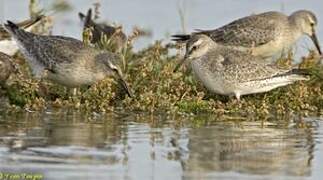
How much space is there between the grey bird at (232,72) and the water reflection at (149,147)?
137 centimetres

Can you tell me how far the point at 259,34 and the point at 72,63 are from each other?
11.8ft

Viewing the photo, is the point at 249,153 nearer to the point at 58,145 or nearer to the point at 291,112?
the point at 58,145

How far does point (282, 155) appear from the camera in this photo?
32.8 ft

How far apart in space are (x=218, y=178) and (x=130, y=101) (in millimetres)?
3947

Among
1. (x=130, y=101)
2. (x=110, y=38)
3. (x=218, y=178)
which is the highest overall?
(x=110, y=38)

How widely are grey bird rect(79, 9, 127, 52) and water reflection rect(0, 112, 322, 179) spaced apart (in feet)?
8.92

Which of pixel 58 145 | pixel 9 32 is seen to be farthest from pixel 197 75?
pixel 58 145

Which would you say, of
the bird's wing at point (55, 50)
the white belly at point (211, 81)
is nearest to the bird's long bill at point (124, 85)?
the bird's wing at point (55, 50)

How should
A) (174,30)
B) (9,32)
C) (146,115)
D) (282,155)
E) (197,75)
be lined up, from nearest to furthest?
(282,155) < (146,115) < (197,75) < (9,32) < (174,30)

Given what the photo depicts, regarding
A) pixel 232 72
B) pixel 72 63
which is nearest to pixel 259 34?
pixel 232 72

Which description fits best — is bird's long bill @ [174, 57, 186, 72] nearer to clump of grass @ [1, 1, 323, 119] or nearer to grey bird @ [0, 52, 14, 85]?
clump of grass @ [1, 1, 323, 119]

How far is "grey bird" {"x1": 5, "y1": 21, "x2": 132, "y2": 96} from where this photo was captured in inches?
517

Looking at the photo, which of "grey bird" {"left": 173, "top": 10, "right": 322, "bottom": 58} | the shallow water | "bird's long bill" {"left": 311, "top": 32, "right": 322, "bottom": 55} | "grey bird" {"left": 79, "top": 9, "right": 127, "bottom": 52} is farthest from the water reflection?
"bird's long bill" {"left": 311, "top": 32, "right": 322, "bottom": 55}

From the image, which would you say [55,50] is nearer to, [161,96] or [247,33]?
[161,96]
